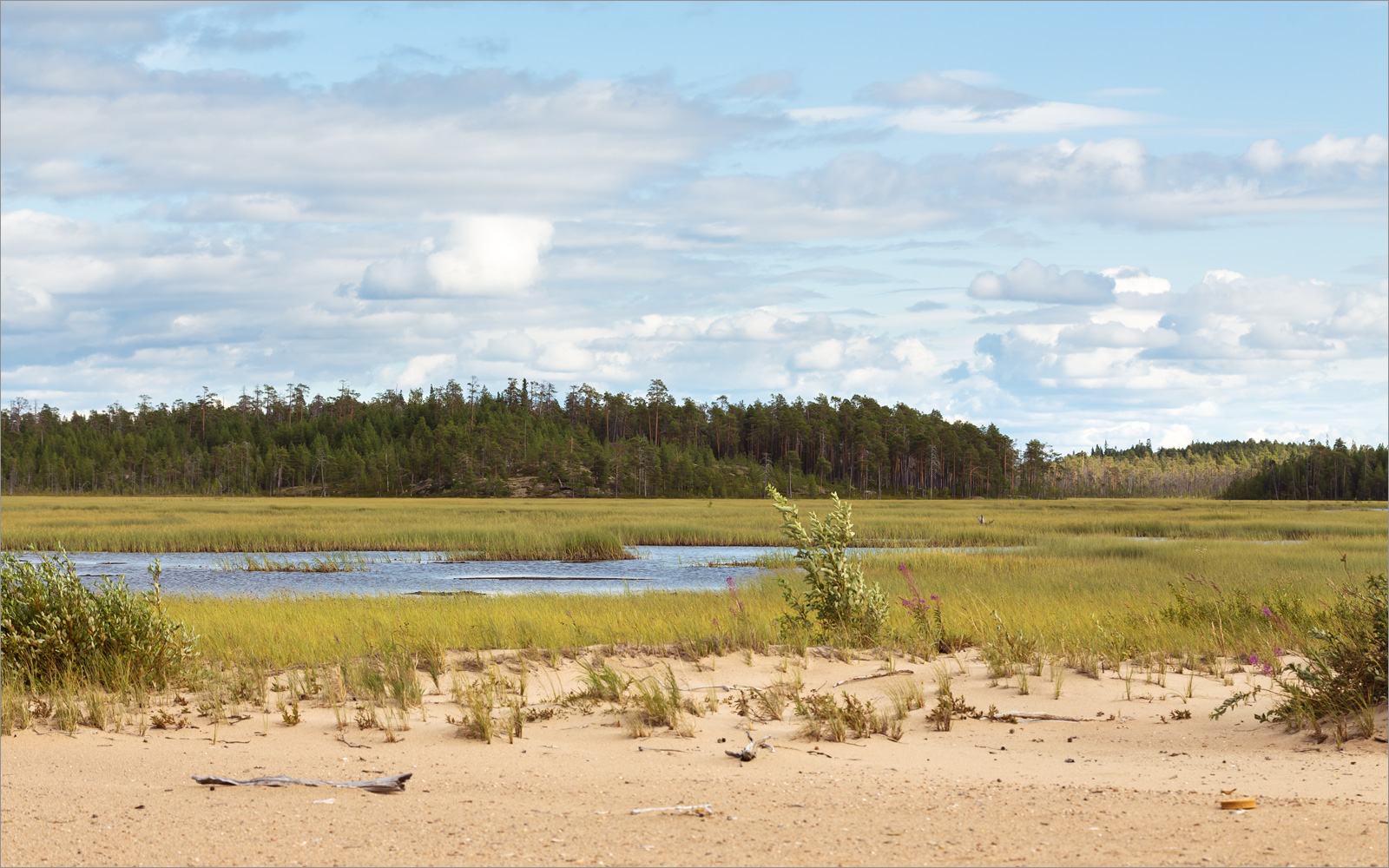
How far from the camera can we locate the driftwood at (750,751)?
9.27 m

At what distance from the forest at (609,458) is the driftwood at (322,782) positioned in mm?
118848

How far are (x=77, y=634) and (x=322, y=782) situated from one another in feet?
19.2

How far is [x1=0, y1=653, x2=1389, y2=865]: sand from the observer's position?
6.71 metres

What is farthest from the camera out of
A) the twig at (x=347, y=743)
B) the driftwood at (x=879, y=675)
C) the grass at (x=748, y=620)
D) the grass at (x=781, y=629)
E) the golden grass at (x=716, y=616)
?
the golden grass at (x=716, y=616)

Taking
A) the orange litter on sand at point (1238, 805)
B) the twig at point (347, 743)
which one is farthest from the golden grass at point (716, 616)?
the orange litter on sand at point (1238, 805)

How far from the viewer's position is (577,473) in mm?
132000

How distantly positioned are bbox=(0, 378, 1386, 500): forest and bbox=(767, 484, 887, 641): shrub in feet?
369

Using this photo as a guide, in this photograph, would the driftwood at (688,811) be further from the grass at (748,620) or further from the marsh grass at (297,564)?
the marsh grass at (297,564)

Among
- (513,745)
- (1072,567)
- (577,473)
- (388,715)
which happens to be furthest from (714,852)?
(577,473)

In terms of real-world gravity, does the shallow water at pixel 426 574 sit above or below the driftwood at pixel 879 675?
below

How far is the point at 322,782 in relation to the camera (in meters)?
8.41

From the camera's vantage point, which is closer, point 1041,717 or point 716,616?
point 1041,717

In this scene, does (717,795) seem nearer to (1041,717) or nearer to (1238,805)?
(1238,805)

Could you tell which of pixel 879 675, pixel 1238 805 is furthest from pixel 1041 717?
pixel 1238 805
